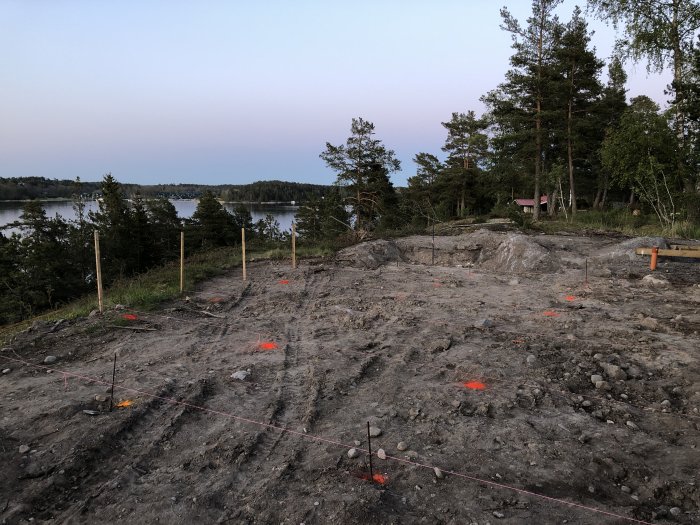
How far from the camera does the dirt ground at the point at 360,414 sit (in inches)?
122

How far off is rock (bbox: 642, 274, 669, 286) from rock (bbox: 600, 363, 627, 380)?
585 cm

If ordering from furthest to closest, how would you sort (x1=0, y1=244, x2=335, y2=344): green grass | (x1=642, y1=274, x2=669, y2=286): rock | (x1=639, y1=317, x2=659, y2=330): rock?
1. (x1=642, y1=274, x2=669, y2=286): rock
2. (x1=0, y1=244, x2=335, y2=344): green grass
3. (x1=639, y1=317, x2=659, y2=330): rock

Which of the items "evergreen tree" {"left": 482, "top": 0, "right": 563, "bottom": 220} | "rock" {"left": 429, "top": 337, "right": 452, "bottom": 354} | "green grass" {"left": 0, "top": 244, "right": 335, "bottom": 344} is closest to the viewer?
"rock" {"left": 429, "top": 337, "right": 452, "bottom": 354}

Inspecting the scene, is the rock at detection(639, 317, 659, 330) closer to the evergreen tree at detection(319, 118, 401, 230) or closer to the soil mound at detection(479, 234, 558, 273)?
the soil mound at detection(479, 234, 558, 273)

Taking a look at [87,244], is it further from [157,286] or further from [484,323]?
[484,323]

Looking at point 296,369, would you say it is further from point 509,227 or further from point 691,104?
point 691,104

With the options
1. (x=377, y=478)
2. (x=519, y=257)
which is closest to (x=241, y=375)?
(x=377, y=478)

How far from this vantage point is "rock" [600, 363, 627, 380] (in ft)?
16.8

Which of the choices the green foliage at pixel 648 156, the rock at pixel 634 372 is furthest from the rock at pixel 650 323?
the green foliage at pixel 648 156

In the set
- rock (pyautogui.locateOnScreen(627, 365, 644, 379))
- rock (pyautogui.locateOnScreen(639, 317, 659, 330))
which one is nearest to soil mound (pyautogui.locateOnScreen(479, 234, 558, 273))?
rock (pyautogui.locateOnScreen(639, 317, 659, 330))

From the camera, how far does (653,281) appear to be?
9.69m

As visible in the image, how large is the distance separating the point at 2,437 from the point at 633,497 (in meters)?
5.51

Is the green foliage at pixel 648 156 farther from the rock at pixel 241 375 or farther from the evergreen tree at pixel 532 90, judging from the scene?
the rock at pixel 241 375

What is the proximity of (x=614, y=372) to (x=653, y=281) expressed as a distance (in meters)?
6.05
